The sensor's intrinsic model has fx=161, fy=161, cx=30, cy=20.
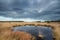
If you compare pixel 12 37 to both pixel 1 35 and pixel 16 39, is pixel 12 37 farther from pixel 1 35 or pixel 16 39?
Result: pixel 1 35

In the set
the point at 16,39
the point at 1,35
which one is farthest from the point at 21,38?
the point at 1,35

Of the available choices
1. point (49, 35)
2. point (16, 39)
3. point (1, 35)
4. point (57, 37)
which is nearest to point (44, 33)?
point (49, 35)

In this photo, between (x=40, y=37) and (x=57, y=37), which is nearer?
(x=40, y=37)

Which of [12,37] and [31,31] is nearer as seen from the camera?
[12,37]

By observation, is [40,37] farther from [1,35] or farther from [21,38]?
[1,35]

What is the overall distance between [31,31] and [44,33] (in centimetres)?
144

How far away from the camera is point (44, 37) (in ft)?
48.5

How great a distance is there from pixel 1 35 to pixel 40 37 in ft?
14.1

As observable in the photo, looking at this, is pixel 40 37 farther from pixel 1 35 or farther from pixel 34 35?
pixel 1 35

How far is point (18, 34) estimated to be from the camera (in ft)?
51.3

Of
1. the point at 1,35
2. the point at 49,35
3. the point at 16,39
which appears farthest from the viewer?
the point at 1,35

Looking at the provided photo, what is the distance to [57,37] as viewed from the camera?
16656 millimetres

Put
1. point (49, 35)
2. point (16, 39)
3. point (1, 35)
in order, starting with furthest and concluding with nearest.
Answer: point (1, 35) < point (49, 35) < point (16, 39)

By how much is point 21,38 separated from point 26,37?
0.65 m
